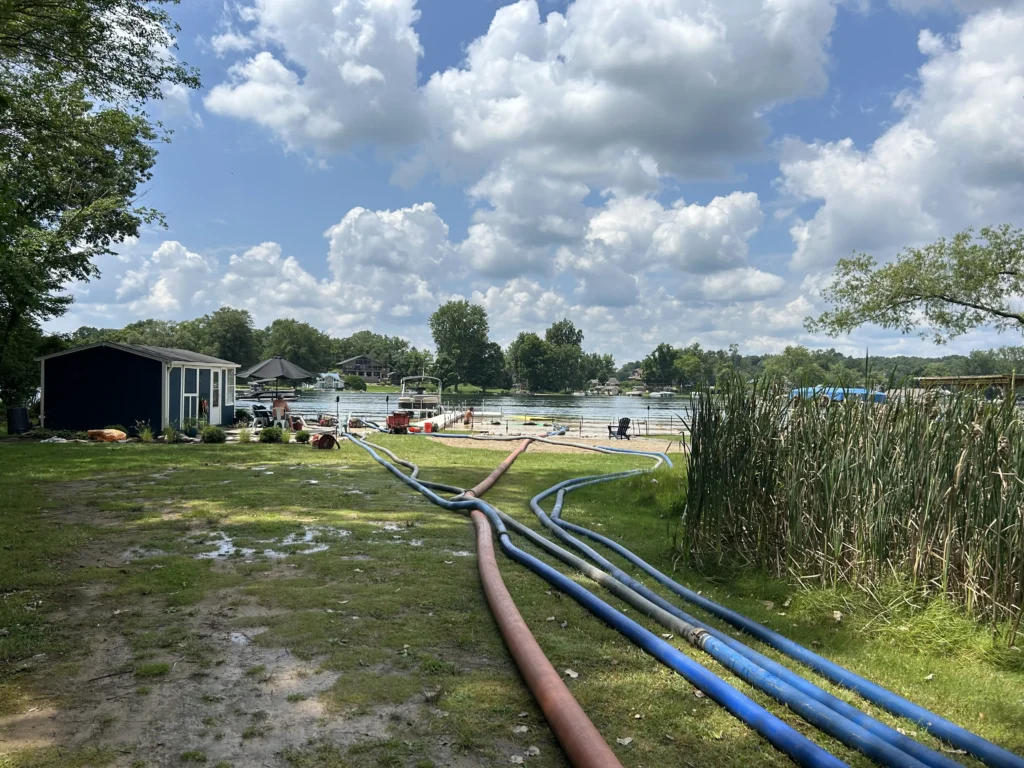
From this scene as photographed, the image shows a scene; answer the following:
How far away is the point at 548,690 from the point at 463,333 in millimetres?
104421

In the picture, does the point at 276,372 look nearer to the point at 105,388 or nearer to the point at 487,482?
the point at 105,388

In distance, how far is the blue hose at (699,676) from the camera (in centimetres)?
278

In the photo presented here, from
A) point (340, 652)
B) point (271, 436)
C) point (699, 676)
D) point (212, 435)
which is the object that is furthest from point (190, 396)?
point (699, 676)

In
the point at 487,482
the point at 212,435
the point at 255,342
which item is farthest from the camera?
the point at 255,342

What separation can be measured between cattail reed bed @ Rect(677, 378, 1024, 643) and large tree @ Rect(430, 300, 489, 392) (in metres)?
99.1

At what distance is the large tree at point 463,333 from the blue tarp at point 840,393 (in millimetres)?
99129

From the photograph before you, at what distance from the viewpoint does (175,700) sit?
317 centimetres

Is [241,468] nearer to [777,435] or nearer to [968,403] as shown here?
[777,435]

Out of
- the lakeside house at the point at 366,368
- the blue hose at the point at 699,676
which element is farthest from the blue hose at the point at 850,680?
the lakeside house at the point at 366,368

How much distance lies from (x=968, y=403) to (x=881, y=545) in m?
1.33

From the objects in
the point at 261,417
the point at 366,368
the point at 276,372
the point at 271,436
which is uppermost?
the point at 366,368

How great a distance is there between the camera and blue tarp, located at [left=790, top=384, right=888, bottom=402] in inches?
235

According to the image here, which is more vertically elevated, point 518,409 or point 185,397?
point 185,397

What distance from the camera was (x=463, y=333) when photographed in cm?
10675
